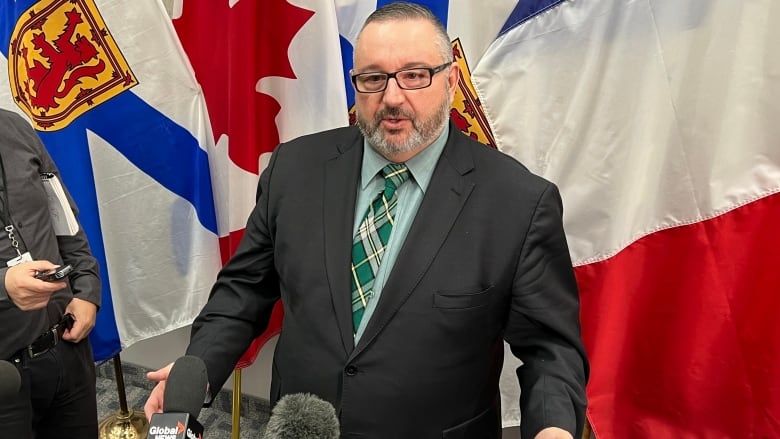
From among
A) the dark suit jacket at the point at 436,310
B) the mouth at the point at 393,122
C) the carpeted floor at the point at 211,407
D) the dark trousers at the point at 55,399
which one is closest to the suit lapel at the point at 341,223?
the dark suit jacket at the point at 436,310

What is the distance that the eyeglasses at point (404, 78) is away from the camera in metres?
1.15

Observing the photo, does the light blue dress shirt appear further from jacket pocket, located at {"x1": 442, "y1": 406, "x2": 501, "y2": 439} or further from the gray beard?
jacket pocket, located at {"x1": 442, "y1": 406, "x2": 501, "y2": 439}

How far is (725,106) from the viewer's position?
146 centimetres

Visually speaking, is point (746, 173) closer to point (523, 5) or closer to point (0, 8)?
point (523, 5)

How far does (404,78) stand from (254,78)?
3.07ft

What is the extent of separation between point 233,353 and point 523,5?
3.78 ft

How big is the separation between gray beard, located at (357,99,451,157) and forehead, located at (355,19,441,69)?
9 centimetres

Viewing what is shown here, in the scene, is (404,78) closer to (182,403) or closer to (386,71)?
(386,71)

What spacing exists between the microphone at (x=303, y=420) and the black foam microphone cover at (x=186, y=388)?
14 centimetres

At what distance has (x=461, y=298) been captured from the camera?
1.15 metres

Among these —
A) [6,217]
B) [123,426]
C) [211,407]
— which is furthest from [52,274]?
[211,407]

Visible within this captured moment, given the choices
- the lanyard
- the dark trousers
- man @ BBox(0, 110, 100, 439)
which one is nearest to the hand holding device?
man @ BBox(0, 110, 100, 439)

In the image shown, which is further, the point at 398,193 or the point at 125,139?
the point at 125,139

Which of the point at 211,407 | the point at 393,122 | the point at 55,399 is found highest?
the point at 393,122
